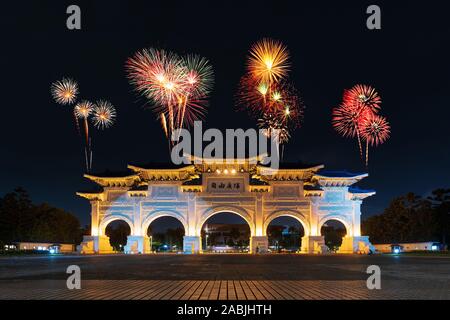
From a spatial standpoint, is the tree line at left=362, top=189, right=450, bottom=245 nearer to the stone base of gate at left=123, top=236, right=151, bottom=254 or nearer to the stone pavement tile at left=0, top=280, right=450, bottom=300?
the stone base of gate at left=123, top=236, right=151, bottom=254

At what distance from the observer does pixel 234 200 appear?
58.0 m

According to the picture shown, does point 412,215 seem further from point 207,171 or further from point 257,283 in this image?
point 257,283

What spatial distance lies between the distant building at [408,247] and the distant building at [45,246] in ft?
132

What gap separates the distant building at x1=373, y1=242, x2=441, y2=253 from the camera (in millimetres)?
60772

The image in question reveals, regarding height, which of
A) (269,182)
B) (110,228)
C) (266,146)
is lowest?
(110,228)

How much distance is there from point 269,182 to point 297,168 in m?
3.55

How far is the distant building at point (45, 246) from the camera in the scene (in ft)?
207

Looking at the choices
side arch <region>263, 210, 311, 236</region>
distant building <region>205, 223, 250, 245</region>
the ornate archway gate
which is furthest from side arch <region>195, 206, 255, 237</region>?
distant building <region>205, 223, 250, 245</region>

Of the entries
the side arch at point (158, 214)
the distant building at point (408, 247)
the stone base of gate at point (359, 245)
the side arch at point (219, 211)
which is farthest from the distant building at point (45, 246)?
the distant building at point (408, 247)

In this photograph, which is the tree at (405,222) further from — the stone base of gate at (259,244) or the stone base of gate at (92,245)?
the stone base of gate at (92,245)

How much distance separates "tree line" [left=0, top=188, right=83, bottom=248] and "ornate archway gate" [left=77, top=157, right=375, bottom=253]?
35.3 feet

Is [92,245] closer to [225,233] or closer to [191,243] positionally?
[191,243]

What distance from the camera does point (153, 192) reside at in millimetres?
58969

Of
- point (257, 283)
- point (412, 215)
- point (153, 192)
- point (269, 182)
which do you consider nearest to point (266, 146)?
point (269, 182)
